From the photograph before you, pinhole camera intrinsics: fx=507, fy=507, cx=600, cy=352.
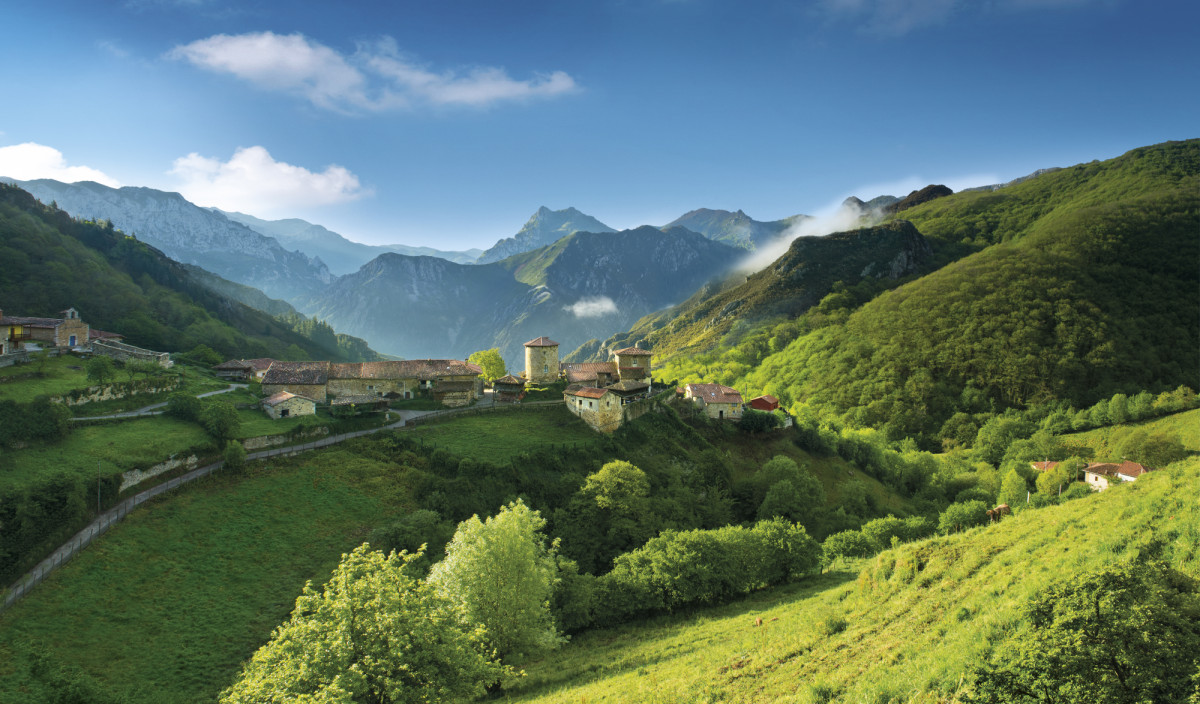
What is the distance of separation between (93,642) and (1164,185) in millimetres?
246917

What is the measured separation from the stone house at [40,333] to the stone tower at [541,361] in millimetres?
51874

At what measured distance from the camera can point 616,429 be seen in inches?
2095

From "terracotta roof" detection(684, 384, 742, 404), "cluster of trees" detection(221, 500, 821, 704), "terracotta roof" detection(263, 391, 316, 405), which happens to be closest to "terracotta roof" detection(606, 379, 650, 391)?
"terracotta roof" detection(684, 384, 742, 404)

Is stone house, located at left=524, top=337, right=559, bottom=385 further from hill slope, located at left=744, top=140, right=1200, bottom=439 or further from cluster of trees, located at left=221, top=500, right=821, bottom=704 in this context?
hill slope, located at left=744, top=140, right=1200, bottom=439

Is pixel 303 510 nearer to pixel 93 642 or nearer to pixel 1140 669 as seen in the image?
pixel 93 642

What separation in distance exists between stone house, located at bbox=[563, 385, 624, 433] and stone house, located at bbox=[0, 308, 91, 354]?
56676mm

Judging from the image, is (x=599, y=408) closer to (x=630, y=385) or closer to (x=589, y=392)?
(x=589, y=392)

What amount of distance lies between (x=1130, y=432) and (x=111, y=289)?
17505cm

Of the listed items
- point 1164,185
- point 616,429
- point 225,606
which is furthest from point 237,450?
point 1164,185

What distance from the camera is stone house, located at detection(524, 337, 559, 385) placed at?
216 ft

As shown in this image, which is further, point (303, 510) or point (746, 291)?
point (746, 291)

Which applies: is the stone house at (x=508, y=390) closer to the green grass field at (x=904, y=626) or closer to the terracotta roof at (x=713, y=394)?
the terracotta roof at (x=713, y=394)

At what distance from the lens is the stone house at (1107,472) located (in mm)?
58906

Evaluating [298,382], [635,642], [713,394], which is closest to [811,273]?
[713,394]
